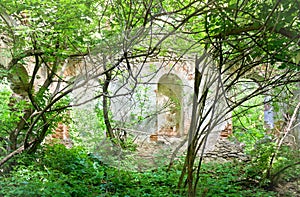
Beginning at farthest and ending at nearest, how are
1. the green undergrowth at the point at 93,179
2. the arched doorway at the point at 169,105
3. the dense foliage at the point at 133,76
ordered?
the arched doorway at the point at 169,105 < the green undergrowth at the point at 93,179 < the dense foliage at the point at 133,76

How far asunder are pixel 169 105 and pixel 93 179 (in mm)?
698

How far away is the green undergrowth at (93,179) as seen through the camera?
185 cm

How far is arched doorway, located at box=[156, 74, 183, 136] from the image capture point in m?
1.98

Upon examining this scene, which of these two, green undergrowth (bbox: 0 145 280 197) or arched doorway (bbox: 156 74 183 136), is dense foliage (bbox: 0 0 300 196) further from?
arched doorway (bbox: 156 74 183 136)

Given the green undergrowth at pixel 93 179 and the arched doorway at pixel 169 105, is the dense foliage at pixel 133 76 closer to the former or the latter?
the green undergrowth at pixel 93 179

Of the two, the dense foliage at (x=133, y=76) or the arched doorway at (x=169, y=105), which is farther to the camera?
the arched doorway at (x=169, y=105)

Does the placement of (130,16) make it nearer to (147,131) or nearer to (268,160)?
(147,131)

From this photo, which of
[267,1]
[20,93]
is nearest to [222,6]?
[267,1]

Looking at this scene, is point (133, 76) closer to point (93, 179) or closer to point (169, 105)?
point (169, 105)

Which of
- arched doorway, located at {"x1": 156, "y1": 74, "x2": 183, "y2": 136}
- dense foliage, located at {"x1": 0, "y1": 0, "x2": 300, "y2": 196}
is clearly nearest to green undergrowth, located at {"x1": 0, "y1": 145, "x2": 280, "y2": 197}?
Result: dense foliage, located at {"x1": 0, "y1": 0, "x2": 300, "y2": 196}

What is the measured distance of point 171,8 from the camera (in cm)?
169

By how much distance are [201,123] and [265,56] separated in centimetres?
47

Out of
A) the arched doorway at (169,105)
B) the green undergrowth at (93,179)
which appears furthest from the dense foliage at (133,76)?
the arched doorway at (169,105)

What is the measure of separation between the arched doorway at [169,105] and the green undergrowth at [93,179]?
0.23 meters
